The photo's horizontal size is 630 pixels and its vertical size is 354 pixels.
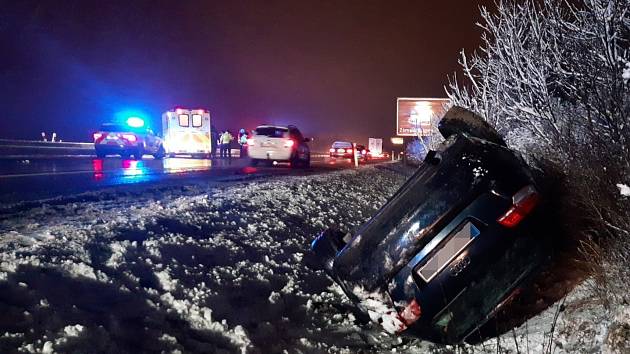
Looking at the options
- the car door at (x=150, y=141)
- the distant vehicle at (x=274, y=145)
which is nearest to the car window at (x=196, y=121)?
the car door at (x=150, y=141)

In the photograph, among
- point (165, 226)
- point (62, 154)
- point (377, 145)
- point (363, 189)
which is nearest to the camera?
point (165, 226)

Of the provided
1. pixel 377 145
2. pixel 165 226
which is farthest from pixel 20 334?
pixel 377 145

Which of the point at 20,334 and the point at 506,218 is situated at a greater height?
the point at 506,218

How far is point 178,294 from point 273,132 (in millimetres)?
14449

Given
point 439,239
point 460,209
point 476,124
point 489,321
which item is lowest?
point 489,321

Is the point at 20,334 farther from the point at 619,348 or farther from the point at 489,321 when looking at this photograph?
the point at 619,348

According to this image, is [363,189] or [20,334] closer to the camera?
[20,334]

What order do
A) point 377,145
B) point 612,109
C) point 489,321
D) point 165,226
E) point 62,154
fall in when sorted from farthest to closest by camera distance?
point 377,145
point 62,154
point 165,226
point 612,109
point 489,321

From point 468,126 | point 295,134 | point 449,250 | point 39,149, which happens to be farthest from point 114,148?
point 449,250

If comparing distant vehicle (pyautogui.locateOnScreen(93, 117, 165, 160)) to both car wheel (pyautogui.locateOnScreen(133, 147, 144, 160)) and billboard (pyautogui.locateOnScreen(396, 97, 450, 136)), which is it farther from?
billboard (pyautogui.locateOnScreen(396, 97, 450, 136))

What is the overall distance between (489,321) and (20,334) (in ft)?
9.88

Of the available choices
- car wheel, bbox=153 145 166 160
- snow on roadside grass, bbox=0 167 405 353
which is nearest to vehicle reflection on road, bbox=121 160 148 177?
snow on roadside grass, bbox=0 167 405 353

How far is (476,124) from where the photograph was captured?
11.4 feet

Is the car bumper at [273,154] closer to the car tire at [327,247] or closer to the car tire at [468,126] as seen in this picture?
the car tire at [327,247]
